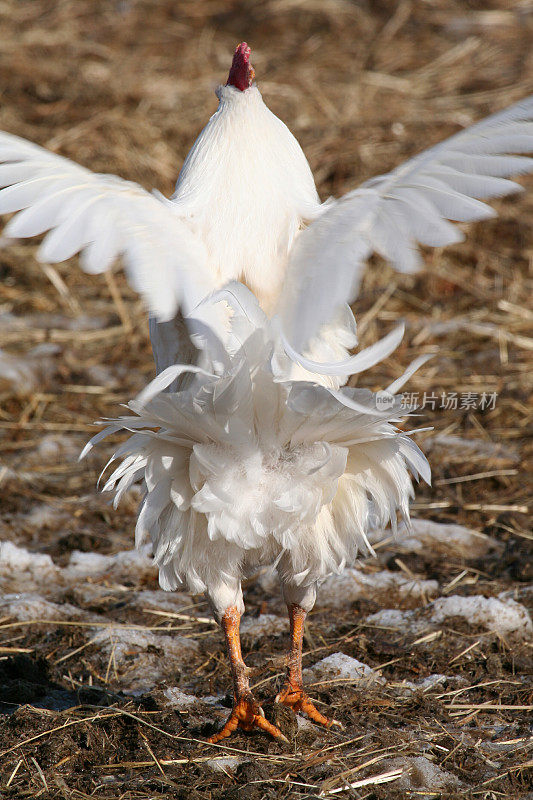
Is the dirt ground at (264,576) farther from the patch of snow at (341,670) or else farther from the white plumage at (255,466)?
the white plumage at (255,466)

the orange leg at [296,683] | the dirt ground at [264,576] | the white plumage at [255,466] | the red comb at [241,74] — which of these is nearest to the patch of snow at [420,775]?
the dirt ground at [264,576]

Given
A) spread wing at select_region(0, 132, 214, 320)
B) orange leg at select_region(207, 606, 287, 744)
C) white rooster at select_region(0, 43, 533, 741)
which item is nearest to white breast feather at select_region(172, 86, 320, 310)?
white rooster at select_region(0, 43, 533, 741)

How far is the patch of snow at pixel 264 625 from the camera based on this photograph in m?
3.26

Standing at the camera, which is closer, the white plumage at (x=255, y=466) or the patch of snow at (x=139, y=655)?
the white plumage at (x=255, y=466)

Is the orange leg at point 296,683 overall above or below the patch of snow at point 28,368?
below

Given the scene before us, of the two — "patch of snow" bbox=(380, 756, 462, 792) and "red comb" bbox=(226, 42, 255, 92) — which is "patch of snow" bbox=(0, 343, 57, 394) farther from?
"patch of snow" bbox=(380, 756, 462, 792)

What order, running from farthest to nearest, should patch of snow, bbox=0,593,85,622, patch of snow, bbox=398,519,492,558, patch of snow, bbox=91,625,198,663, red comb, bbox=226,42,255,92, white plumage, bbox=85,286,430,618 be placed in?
1. patch of snow, bbox=398,519,492,558
2. patch of snow, bbox=0,593,85,622
3. patch of snow, bbox=91,625,198,663
4. red comb, bbox=226,42,255,92
5. white plumage, bbox=85,286,430,618

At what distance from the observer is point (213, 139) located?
253 centimetres

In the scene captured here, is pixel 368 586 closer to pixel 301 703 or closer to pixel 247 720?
pixel 301 703

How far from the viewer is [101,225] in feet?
6.35

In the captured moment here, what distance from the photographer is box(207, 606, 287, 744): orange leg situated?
2.56 meters

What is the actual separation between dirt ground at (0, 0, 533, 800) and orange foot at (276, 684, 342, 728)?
4 cm

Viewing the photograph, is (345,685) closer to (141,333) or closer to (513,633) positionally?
(513,633)

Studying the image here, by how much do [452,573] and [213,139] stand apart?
2007 mm
